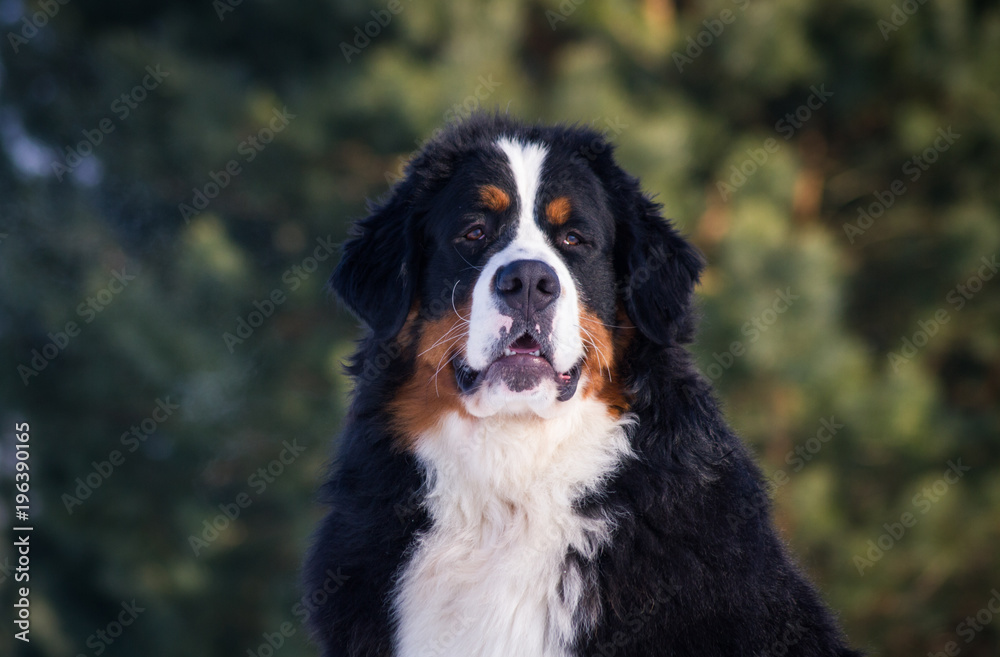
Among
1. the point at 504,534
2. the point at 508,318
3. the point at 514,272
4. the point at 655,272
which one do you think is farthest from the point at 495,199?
the point at 504,534

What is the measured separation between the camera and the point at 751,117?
1507cm

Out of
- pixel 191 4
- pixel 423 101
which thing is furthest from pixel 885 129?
pixel 191 4

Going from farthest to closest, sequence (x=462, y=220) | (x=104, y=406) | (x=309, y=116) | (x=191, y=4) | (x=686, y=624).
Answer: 1. (x=191, y=4)
2. (x=104, y=406)
3. (x=309, y=116)
4. (x=462, y=220)
5. (x=686, y=624)

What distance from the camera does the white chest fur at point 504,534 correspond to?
3.66m

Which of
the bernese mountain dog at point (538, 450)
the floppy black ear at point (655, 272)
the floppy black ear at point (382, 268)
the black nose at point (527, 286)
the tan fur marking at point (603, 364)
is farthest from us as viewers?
the floppy black ear at point (382, 268)

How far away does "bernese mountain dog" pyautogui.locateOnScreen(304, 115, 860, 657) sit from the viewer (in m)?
3.64

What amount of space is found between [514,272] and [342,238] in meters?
10.7

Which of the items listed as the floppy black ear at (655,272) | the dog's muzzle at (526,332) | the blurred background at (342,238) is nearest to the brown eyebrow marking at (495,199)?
the dog's muzzle at (526,332)

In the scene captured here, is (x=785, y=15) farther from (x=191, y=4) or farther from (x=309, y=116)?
(x=191, y=4)

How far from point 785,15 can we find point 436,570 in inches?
452

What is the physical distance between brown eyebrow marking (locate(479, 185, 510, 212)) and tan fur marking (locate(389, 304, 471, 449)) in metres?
0.46

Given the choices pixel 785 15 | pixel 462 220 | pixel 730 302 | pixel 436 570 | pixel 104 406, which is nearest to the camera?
pixel 436 570

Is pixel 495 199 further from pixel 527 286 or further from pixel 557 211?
pixel 527 286

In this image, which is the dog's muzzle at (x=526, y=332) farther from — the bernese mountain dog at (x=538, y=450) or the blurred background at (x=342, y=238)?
the blurred background at (x=342, y=238)
